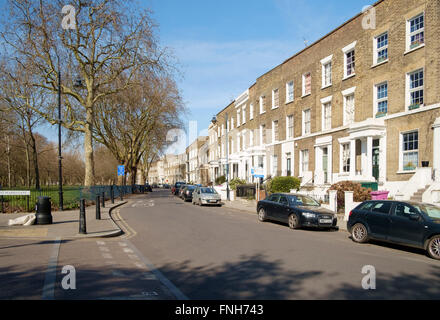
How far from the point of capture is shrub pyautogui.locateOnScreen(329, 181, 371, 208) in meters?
18.4

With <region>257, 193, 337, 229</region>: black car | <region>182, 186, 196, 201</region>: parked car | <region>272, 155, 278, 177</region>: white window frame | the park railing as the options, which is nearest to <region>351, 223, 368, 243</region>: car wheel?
<region>257, 193, 337, 229</region>: black car

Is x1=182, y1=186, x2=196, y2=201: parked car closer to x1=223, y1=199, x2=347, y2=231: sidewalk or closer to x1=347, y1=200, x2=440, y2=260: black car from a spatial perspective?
x1=223, y1=199, x2=347, y2=231: sidewalk

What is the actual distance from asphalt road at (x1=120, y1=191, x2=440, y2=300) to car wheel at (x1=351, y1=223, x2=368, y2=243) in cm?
24

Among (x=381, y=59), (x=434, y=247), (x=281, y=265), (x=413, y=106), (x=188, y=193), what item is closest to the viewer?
(x=281, y=265)

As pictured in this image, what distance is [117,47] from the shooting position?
87.2ft

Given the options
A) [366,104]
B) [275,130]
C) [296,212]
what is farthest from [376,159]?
[275,130]

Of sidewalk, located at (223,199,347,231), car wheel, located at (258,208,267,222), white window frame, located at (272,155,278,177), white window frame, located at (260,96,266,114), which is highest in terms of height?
white window frame, located at (260,96,266,114)

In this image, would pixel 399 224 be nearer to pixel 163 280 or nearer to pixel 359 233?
pixel 359 233

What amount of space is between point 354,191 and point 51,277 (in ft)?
51.2

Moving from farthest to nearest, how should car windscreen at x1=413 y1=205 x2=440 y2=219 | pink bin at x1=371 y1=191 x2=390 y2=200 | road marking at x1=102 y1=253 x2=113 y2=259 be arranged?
pink bin at x1=371 y1=191 x2=390 y2=200
car windscreen at x1=413 y1=205 x2=440 y2=219
road marking at x1=102 y1=253 x2=113 y2=259

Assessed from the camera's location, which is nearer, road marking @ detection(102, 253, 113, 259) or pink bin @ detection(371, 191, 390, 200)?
road marking @ detection(102, 253, 113, 259)

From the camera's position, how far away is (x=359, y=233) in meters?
11.4

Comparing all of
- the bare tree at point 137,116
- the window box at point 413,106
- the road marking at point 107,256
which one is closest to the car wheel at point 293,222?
the road marking at point 107,256

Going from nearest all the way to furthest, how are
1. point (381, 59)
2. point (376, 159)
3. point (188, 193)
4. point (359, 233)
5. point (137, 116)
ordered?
point (359, 233)
point (381, 59)
point (376, 159)
point (188, 193)
point (137, 116)
